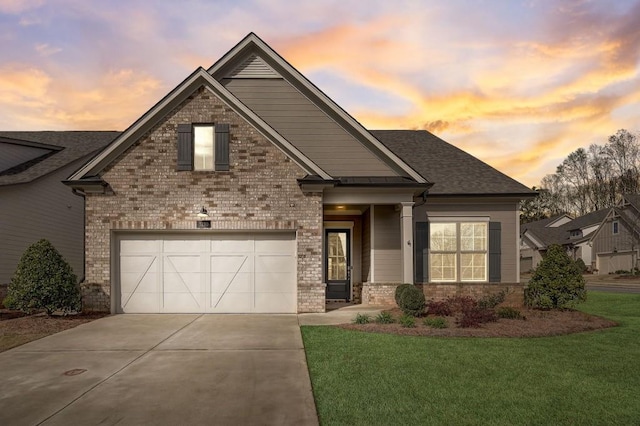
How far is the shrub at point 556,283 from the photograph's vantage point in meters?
13.0

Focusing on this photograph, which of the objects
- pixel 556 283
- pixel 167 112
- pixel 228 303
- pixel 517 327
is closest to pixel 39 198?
pixel 167 112

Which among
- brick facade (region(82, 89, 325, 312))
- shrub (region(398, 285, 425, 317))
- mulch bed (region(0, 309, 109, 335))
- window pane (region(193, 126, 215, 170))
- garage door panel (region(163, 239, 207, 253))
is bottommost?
mulch bed (region(0, 309, 109, 335))

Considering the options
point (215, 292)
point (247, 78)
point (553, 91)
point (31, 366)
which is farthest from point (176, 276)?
point (553, 91)

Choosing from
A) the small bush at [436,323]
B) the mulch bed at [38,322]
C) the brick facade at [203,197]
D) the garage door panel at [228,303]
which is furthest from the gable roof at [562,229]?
the mulch bed at [38,322]

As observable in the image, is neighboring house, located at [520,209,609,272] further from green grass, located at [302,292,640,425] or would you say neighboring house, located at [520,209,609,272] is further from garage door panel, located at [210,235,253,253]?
green grass, located at [302,292,640,425]

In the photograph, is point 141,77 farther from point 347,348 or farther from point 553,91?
point 553,91

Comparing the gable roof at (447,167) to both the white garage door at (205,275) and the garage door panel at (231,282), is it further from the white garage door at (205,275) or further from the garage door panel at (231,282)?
the garage door panel at (231,282)

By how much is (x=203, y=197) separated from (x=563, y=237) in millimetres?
62209

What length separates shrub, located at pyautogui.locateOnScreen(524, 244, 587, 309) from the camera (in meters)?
13.0

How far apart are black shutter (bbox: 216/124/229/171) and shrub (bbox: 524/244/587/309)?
9.37 m

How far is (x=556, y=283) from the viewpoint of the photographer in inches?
514

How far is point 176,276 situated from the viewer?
1407 centimetres

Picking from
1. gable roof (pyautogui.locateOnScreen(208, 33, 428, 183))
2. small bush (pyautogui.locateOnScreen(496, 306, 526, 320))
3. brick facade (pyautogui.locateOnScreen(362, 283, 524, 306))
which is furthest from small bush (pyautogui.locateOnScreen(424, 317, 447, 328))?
gable roof (pyautogui.locateOnScreen(208, 33, 428, 183))

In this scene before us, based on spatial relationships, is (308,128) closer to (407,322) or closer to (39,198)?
(407,322)
